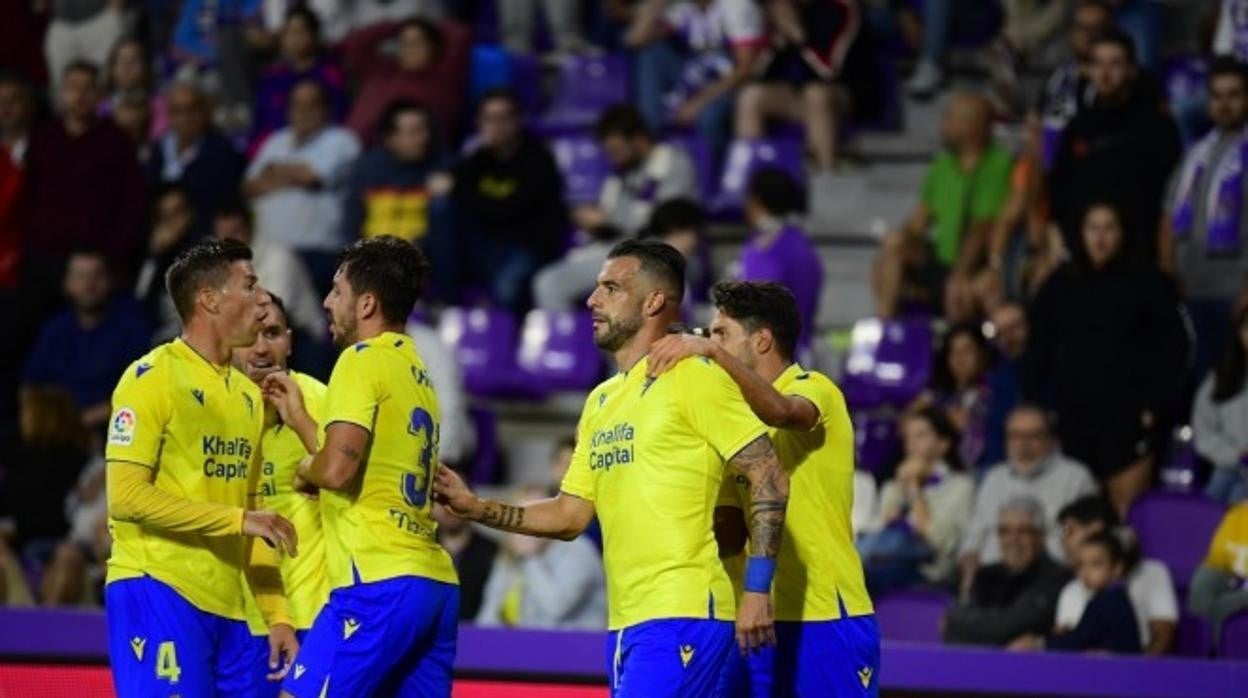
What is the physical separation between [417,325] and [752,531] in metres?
6.72

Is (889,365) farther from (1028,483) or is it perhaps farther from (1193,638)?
(1193,638)

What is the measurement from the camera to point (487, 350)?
1562cm

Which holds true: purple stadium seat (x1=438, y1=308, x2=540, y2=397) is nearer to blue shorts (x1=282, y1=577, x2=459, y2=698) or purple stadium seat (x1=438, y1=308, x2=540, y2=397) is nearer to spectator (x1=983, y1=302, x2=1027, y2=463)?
spectator (x1=983, y1=302, x2=1027, y2=463)

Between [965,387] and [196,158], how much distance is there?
544 centimetres

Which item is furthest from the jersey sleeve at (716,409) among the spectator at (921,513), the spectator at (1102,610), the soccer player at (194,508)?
the spectator at (921,513)

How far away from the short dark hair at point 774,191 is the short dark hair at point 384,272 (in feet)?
19.4

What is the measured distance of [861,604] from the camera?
889 centimetres

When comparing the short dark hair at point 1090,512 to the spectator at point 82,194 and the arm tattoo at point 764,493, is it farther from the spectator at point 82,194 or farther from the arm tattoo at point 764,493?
the spectator at point 82,194

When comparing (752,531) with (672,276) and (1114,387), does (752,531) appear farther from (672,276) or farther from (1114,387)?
(1114,387)

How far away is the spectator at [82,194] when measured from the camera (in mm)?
16047

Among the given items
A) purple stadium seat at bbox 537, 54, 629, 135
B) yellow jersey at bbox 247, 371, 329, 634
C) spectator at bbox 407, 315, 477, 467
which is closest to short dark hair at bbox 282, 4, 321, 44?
purple stadium seat at bbox 537, 54, 629, 135

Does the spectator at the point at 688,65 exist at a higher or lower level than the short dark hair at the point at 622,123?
higher

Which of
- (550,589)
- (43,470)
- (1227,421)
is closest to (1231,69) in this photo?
(1227,421)

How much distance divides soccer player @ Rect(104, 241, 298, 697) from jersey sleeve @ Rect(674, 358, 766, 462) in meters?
1.33
